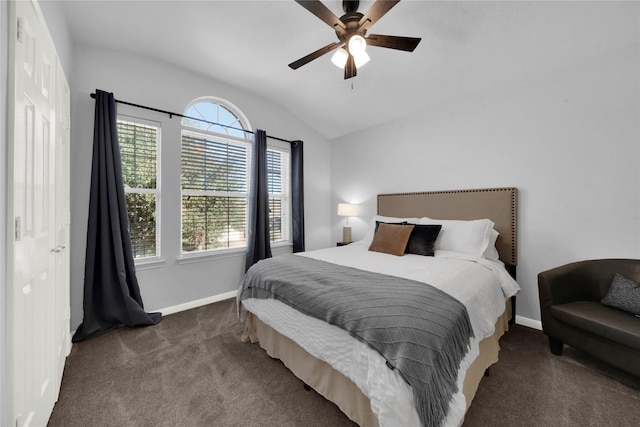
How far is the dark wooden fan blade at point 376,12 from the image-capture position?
5.14 ft

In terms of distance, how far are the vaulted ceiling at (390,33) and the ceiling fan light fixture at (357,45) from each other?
503 mm

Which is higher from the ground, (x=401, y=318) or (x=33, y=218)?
(x=33, y=218)

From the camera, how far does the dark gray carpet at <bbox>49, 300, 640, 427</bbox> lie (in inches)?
58.0

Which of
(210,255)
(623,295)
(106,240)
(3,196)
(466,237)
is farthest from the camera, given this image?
(210,255)

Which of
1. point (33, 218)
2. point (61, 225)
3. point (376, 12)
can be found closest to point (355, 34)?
point (376, 12)

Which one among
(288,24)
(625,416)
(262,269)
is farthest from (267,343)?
(288,24)

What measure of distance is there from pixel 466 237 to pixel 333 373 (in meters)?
1.88

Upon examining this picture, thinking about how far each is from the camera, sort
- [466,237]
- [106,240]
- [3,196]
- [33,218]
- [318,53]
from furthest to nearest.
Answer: [466,237] < [106,240] < [318,53] < [33,218] < [3,196]

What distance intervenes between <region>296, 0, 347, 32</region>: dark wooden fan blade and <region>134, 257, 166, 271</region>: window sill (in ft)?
9.03

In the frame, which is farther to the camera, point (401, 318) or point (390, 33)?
point (390, 33)

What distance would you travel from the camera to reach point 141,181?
110 inches

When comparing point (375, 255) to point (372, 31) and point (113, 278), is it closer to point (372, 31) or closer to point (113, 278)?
point (372, 31)

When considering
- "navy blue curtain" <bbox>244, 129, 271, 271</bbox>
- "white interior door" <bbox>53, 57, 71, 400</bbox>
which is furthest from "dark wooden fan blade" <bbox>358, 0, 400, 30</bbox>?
"navy blue curtain" <bbox>244, 129, 271, 271</bbox>

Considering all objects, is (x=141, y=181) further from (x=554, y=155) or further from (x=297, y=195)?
(x=554, y=155)
